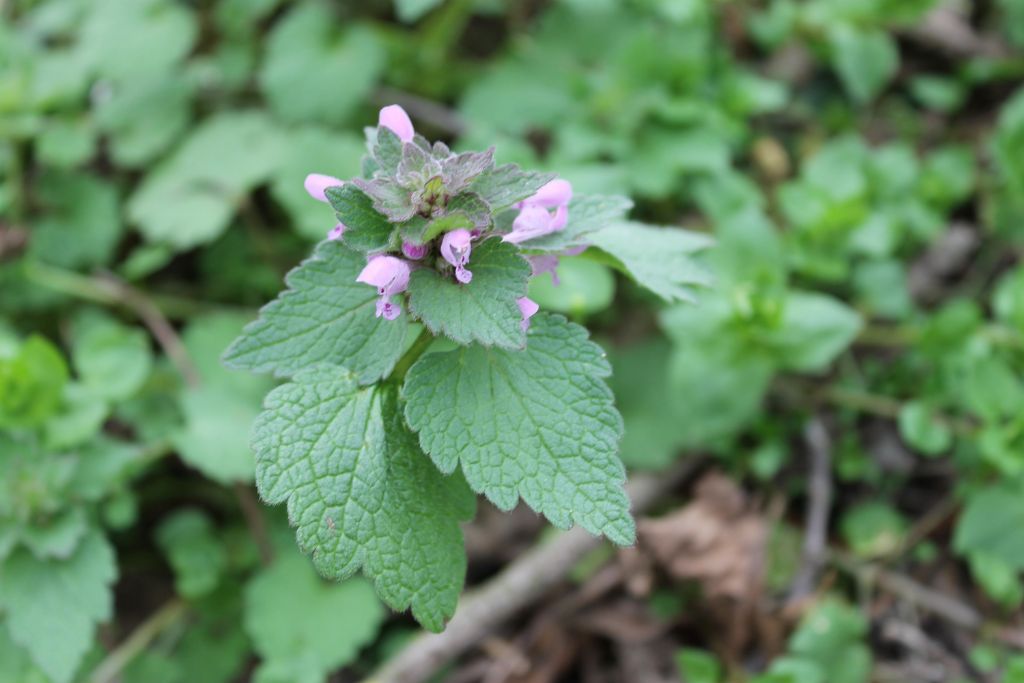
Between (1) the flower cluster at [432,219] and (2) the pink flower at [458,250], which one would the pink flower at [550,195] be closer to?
(1) the flower cluster at [432,219]

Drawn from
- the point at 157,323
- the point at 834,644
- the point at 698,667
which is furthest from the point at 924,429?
the point at 157,323

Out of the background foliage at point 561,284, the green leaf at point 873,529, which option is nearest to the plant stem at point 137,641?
the background foliage at point 561,284

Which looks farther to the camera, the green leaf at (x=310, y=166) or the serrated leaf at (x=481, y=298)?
the green leaf at (x=310, y=166)

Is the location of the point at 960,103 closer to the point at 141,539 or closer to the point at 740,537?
the point at 740,537

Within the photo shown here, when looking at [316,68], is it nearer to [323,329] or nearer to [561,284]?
[561,284]

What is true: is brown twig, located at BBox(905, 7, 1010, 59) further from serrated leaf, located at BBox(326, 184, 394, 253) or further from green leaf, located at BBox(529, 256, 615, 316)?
serrated leaf, located at BBox(326, 184, 394, 253)

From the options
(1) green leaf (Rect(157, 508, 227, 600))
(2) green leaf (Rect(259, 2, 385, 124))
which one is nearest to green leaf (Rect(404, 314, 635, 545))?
(1) green leaf (Rect(157, 508, 227, 600))
